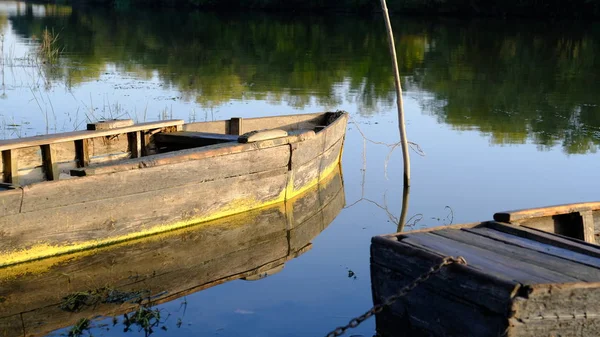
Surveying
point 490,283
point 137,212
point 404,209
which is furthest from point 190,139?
point 490,283

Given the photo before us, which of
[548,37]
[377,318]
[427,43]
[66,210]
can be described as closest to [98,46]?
[427,43]

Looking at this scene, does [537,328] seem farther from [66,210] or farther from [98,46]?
[98,46]

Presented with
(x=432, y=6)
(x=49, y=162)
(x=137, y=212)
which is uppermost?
(x=432, y=6)

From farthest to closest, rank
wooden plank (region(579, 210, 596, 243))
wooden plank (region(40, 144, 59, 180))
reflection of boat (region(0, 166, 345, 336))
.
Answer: wooden plank (region(40, 144, 59, 180)), reflection of boat (region(0, 166, 345, 336)), wooden plank (region(579, 210, 596, 243))

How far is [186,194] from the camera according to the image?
8070 millimetres

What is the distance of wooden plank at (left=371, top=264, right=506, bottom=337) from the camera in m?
4.60

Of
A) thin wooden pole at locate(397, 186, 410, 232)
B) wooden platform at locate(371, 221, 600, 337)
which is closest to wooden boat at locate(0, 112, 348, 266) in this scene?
thin wooden pole at locate(397, 186, 410, 232)

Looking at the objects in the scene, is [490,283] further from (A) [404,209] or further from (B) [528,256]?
(A) [404,209]

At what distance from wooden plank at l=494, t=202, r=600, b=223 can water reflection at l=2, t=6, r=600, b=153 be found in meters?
7.28

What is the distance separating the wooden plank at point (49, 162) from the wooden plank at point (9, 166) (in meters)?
0.40

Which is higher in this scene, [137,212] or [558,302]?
[558,302]

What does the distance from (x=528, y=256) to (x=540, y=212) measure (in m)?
0.93

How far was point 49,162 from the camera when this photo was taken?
834cm

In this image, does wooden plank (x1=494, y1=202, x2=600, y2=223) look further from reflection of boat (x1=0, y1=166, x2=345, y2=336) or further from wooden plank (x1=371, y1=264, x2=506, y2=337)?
reflection of boat (x1=0, y1=166, x2=345, y2=336)
